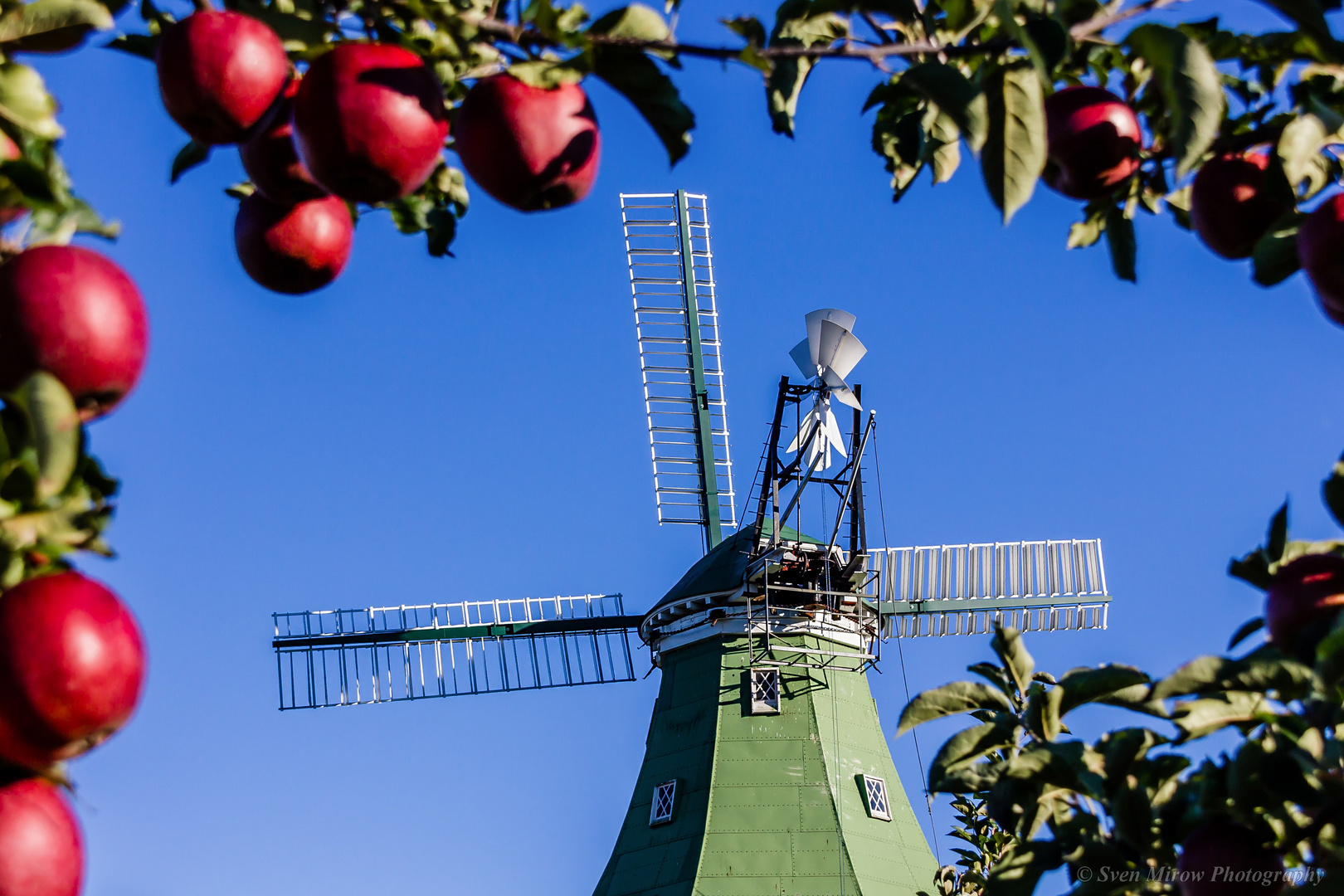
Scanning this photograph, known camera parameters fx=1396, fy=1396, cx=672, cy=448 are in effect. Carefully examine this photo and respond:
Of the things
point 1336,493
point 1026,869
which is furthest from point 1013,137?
point 1026,869

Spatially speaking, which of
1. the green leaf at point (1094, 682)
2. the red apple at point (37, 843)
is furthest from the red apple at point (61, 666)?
the green leaf at point (1094, 682)

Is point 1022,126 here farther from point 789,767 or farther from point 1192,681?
point 789,767

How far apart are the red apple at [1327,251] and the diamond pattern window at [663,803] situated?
1760 cm

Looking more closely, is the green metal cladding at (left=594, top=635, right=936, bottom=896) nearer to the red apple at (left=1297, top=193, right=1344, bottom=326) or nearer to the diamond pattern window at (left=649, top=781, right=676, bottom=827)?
the diamond pattern window at (left=649, top=781, right=676, bottom=827)

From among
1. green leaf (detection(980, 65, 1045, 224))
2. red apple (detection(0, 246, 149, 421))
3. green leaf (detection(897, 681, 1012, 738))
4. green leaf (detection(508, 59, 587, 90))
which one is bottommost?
green leaf (detection(897, 681, 1012, 738))

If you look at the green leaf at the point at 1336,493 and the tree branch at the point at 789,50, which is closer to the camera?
the tree branch at the point at 789,50

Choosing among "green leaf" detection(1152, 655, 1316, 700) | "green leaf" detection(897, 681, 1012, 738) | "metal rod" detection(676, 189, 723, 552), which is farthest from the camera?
"metal rod" detection(676, 189, 723, 552)

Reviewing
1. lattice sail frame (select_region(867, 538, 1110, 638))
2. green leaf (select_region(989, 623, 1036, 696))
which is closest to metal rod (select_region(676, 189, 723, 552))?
lattice sail frame (select_region(867, 538, 1110, 638))

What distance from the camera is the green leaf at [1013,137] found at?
2.53 metres

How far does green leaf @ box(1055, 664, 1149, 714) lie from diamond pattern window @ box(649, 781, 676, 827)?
1578 cm

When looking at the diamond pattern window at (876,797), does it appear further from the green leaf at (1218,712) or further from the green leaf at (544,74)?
the green leaf at (544,74)

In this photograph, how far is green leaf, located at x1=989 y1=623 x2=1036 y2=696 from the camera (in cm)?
455

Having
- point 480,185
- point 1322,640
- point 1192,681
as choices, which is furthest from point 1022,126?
point 1192,681

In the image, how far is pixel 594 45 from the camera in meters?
2.55
